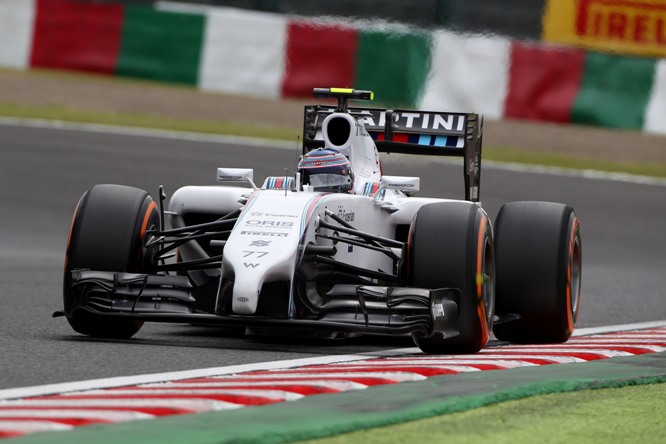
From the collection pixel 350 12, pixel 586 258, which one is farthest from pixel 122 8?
pixel 586 258

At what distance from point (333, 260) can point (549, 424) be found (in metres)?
2.49

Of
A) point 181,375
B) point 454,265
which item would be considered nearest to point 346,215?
point 454,265

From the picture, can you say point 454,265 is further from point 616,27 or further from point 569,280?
point 616,27

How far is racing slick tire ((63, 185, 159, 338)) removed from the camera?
823cm

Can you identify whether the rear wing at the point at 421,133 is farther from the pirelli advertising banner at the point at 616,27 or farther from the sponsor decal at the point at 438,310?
the pirelli advertising banner at the point at 616,27

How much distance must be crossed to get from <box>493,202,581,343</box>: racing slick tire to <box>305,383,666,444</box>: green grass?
2495 mm

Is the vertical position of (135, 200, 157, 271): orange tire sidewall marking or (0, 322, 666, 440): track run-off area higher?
(135, 200, 157, 271): orange tire sidewall marking

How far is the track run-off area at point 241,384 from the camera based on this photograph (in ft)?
17.7

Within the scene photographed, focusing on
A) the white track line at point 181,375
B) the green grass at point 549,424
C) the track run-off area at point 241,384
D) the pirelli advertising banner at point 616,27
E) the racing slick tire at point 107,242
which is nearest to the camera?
the green grass at point 549,424

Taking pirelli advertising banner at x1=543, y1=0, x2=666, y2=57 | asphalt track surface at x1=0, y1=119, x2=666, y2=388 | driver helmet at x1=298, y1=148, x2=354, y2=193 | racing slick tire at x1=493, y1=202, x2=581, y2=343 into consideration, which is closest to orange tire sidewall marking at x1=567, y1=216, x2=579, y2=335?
racing slick tire at x1=493, y1=202, x2=581, y2=343

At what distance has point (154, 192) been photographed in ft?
50.9

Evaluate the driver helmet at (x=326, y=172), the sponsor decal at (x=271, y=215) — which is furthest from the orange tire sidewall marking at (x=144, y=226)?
the driver helmet at (x=326, y=172)

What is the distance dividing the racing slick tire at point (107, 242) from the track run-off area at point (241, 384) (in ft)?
4.53

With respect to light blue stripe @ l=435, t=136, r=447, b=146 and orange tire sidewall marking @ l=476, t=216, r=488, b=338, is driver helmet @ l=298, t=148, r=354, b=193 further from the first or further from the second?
light blue stripe @ l=435, t=136, r=447, b=146
